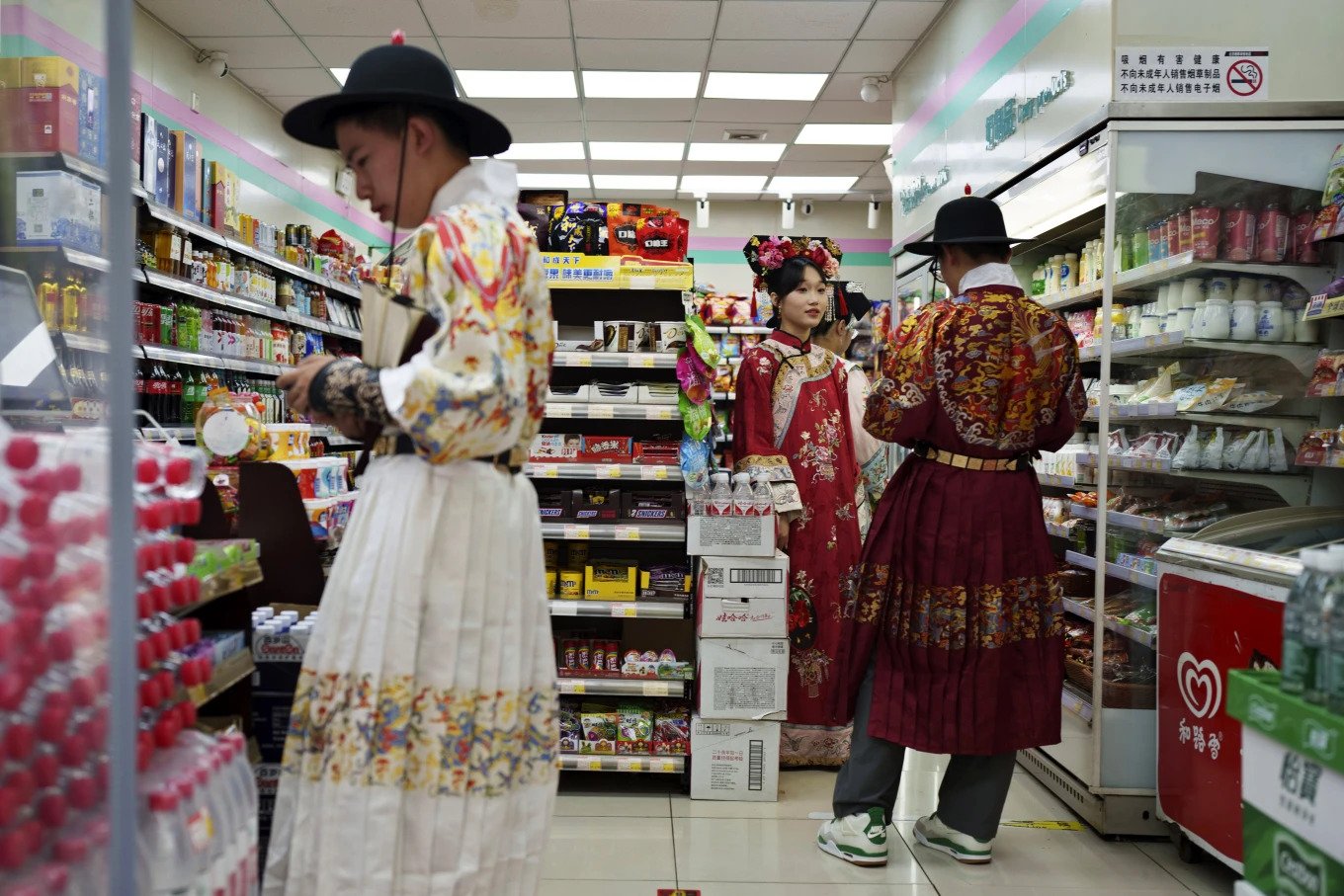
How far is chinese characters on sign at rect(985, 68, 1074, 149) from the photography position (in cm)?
411

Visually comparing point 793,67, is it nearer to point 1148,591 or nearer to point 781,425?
point 781,425

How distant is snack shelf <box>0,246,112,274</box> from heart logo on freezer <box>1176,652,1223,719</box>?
4.04 m

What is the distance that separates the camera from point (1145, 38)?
3.57 meters

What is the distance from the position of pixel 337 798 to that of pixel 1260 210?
3.45 m

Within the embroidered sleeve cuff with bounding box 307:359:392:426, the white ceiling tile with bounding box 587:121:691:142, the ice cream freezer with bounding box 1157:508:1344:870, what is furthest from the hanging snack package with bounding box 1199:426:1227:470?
the white ceiling tile with bounding box 587:121:691:142

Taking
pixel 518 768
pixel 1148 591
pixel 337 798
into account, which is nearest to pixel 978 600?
pixel 1148 591

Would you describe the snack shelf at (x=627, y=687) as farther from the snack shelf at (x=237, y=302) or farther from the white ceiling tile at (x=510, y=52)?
the white ceiling tile at (x=510, y=52)

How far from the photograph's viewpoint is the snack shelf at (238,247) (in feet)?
16.3

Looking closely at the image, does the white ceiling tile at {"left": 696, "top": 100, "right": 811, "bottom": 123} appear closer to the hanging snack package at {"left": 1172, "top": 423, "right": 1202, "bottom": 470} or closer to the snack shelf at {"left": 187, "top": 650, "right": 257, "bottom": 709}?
the hanging snack package at {"left": 1172, "top": 423, "right": 1202, "bottom": 470}

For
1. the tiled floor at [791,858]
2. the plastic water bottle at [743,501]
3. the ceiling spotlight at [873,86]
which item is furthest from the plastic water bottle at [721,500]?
the ceiling spotlight at [873,86]

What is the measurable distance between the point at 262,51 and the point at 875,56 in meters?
4.22

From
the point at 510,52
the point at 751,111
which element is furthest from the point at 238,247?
the point at 751,111

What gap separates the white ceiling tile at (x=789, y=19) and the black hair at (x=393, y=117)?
16.9 ft

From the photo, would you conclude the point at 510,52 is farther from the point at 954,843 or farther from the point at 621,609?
the point at 954,843
